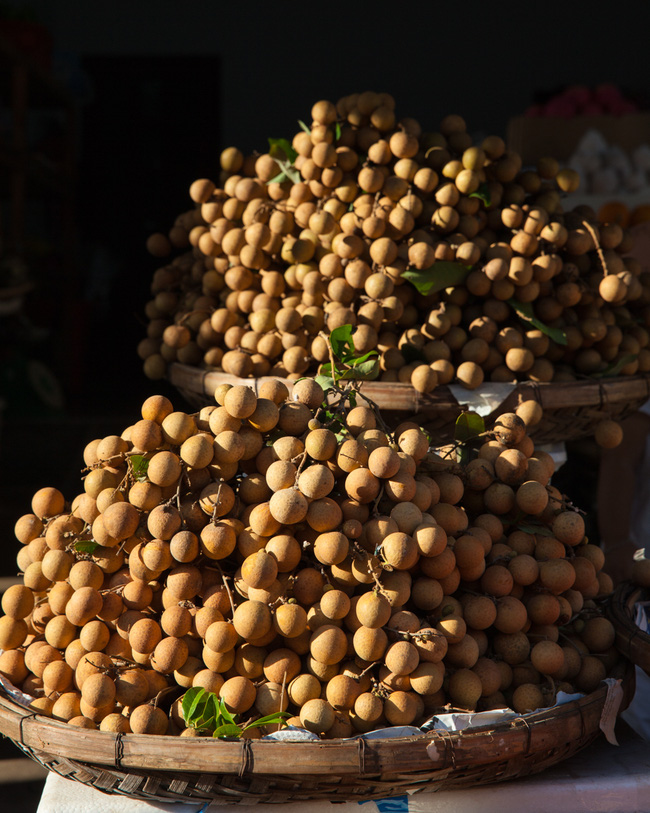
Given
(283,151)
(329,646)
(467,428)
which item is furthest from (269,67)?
(329,646)

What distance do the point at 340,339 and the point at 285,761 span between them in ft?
2.29

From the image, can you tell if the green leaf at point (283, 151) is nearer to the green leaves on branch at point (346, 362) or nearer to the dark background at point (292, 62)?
the green leaves on branch at point (346, 362)

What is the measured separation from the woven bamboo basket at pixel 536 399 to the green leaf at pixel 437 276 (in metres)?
0.21

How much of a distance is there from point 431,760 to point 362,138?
4.31ft

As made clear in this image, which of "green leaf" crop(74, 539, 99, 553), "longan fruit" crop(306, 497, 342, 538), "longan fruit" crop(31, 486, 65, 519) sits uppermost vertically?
"longan fruit" crop(306, 497, 342, 538)

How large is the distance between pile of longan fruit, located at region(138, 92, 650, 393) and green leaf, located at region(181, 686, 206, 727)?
75 cm

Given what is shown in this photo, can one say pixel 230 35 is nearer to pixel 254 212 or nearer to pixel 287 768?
pixel 254 212

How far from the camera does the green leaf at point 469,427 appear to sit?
128cm

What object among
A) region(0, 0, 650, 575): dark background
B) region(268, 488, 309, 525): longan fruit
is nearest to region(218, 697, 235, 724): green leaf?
region(268, 488, 309, 525): longan fruit

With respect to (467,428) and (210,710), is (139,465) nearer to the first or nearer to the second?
(210,710)

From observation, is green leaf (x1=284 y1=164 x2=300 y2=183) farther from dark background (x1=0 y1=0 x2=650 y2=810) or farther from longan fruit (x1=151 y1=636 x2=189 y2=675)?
dark background (x1=0 y1=0 x2=650 y2=810)

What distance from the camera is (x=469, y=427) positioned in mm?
1284

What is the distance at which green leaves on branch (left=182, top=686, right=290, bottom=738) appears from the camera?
0.94 m

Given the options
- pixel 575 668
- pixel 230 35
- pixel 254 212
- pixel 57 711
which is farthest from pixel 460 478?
pixel 230 35
